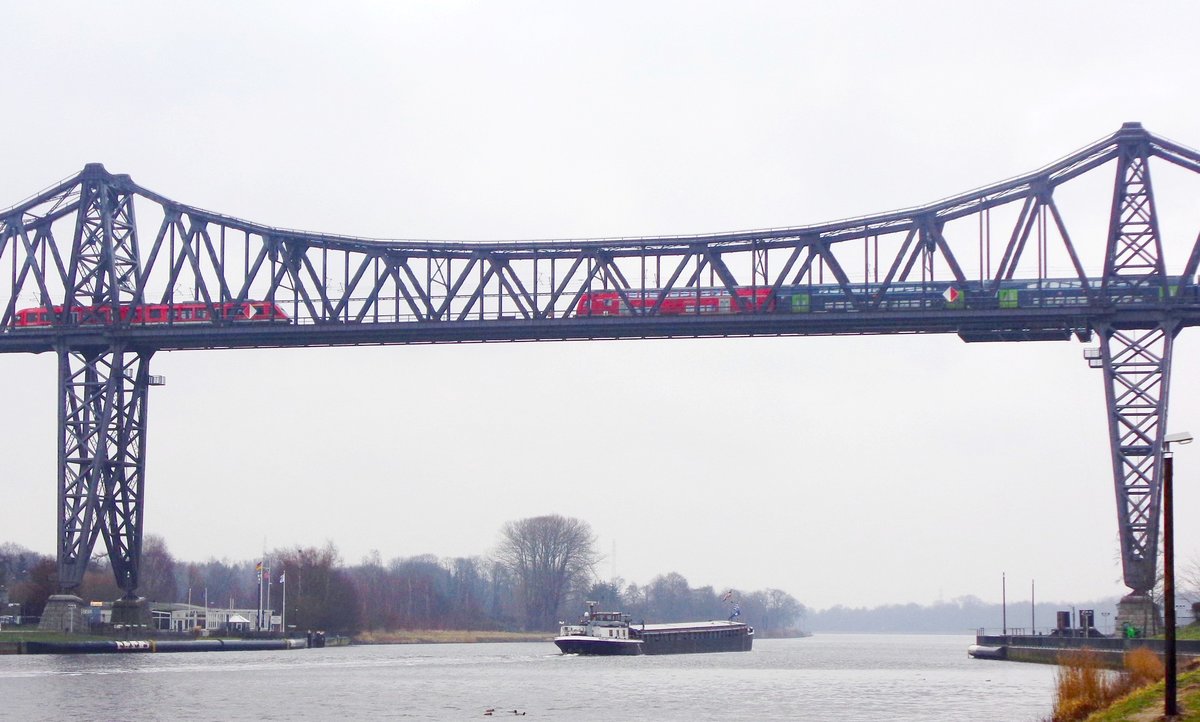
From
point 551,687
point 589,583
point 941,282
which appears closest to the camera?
point 551,687

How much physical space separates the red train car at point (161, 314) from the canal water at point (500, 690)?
16102 millimetres

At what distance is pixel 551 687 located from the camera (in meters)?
57.3

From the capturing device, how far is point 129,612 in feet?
274

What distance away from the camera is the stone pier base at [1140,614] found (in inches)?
2486

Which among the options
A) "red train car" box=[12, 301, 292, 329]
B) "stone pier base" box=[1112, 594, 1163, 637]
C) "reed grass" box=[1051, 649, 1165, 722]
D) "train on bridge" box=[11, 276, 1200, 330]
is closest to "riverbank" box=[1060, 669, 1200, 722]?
"reed grass" box=[1051, 649, 1165, 722]

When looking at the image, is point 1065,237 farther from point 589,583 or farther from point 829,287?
point 589,583

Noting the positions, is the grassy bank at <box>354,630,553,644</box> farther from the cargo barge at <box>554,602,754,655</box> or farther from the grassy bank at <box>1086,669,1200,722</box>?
the grassy bank at <box>1086,669,1200,722</box>

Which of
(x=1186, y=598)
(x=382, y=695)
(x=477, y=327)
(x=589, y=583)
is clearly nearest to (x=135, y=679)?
(x=382, y=695)

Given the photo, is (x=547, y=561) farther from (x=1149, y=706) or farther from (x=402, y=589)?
(x=1149, y=706)

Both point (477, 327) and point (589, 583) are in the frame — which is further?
point (589, 583)

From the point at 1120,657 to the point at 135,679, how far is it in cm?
3445

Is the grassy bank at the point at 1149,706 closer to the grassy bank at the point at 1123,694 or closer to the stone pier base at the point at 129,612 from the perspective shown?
the grassy bank at the point at 1123,694

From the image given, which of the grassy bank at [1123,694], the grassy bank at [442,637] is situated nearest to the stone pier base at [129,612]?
the grassy bank at [442,637]

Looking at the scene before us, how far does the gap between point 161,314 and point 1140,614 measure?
47015 millimetres
